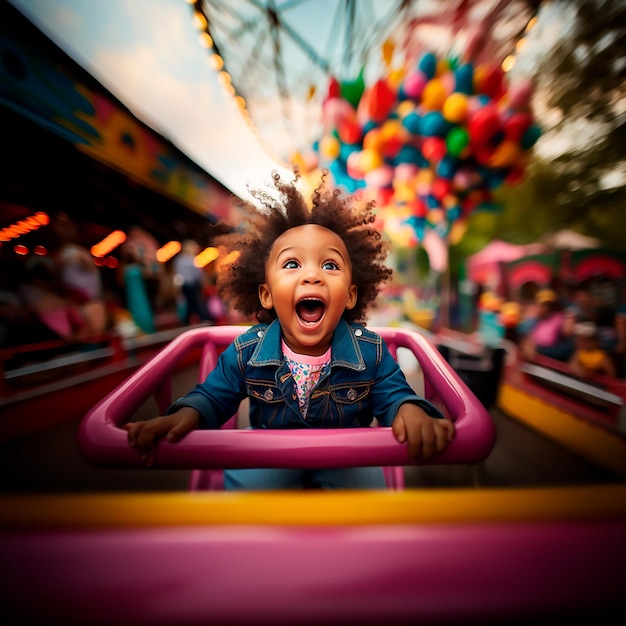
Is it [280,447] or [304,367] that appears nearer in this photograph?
[280,447]

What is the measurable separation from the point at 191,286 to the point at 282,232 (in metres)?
2.05

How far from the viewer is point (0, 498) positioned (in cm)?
32

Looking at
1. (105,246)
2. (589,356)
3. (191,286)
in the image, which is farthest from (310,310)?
(191,286)

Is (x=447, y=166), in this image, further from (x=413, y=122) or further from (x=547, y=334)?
Result: (x=547, y=334)

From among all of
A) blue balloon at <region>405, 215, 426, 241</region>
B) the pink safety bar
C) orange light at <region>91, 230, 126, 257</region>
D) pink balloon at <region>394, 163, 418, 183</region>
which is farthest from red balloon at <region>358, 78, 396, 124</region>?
the pink safety bar

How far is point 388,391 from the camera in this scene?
546mm

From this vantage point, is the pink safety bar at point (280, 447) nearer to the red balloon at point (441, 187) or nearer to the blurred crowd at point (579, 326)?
the blurred crowd at point (579, 326)

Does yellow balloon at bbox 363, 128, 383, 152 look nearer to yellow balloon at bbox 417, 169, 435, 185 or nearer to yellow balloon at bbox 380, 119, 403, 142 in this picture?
yellow balloon at bbox 380, 119, 403, 142

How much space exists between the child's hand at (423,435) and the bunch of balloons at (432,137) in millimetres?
1536

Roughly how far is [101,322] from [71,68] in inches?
30.4

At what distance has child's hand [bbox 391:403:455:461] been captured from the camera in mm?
357

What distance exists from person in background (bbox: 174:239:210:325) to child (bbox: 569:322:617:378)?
2.29m

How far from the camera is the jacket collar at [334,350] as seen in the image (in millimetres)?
571

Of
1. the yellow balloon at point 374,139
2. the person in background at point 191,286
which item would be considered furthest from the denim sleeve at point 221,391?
the person in background at point 191,286
